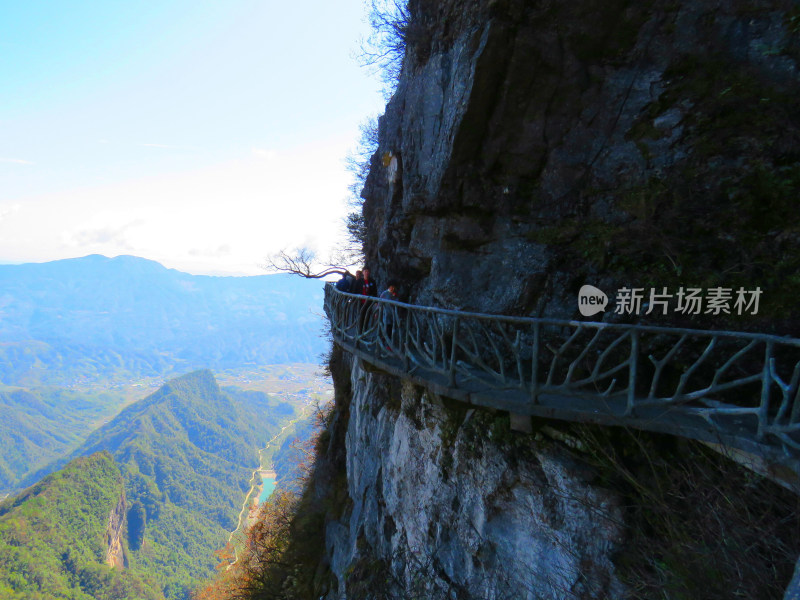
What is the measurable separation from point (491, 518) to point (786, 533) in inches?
115

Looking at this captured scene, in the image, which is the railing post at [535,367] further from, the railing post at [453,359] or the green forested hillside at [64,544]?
the green forested hillside at [64,544]

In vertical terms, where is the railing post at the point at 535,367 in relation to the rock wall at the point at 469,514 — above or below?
above

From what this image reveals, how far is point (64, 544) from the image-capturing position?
59438mm

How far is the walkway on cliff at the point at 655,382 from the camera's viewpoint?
2.75 m

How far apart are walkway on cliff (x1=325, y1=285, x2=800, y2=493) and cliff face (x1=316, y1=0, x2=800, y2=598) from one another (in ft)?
1.64

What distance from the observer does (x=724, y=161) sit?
4598mm

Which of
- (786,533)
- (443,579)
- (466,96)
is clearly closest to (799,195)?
(786,533)

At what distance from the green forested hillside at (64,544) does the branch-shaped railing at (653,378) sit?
67713 mm

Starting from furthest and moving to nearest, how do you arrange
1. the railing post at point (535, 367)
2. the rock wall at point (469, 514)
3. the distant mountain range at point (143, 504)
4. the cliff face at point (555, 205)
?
the distant mountain range at point (143, 504)
the cliff face at point (555, 205)
the rock wall at point (469, 514)
the railing post at point (535, 367)

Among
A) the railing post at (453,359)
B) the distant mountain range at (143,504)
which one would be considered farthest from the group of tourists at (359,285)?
the distant mountain range at (143,504)

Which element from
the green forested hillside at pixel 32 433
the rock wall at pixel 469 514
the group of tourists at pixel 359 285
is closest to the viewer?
the rock wall at pixel 469 514

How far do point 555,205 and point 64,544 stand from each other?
3376 inches

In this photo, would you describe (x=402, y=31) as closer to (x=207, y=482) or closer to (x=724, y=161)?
(x=724, y=161)

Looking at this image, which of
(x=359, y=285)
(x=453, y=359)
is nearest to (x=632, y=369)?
(x=453, y=359)
